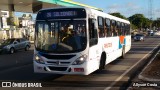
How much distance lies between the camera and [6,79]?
39.9ft

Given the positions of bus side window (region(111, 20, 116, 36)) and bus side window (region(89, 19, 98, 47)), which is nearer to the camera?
bus side window (region(89, 19, 98, 47))

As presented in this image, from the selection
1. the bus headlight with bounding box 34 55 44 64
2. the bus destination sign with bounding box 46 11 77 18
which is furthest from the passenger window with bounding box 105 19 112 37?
the bus headlight with bounding box 34 55 44 64

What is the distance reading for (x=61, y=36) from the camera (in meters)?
11.5

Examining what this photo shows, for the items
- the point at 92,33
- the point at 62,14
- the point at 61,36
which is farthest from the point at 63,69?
the point at 62,14

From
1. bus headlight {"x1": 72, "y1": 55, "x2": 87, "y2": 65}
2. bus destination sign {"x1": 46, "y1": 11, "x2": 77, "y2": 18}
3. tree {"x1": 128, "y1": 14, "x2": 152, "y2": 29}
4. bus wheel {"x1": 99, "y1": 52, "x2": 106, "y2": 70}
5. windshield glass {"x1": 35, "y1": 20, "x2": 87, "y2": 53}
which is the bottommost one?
bus wheel {"x1": 99, "y1": 52, "x2": 106, "y2": 70}

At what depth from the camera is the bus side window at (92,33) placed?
11850 millimetres

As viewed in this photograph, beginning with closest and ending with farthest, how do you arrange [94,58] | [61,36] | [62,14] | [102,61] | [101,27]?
[61,36]
[62,14]
[94,58]
[102,61]
[101,27]

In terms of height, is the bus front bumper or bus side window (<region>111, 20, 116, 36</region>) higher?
bus side window (<region>111, 20, 116, 36</region>)

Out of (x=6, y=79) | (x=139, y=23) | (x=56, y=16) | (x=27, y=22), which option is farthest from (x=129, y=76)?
(x=139, y=23)

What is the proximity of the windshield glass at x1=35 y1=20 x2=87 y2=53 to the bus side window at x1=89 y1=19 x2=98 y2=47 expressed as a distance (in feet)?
1.27

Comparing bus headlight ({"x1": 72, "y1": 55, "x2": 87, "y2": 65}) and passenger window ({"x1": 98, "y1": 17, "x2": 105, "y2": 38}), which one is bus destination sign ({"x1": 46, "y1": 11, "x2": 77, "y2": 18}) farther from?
passenger window ({"x1": 98, "y1": 17, "x2": 105, "y2": 38})

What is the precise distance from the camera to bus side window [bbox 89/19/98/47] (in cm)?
1185

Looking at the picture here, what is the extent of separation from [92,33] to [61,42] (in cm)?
137

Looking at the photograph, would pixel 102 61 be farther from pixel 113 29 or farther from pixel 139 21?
pixel 139 21
